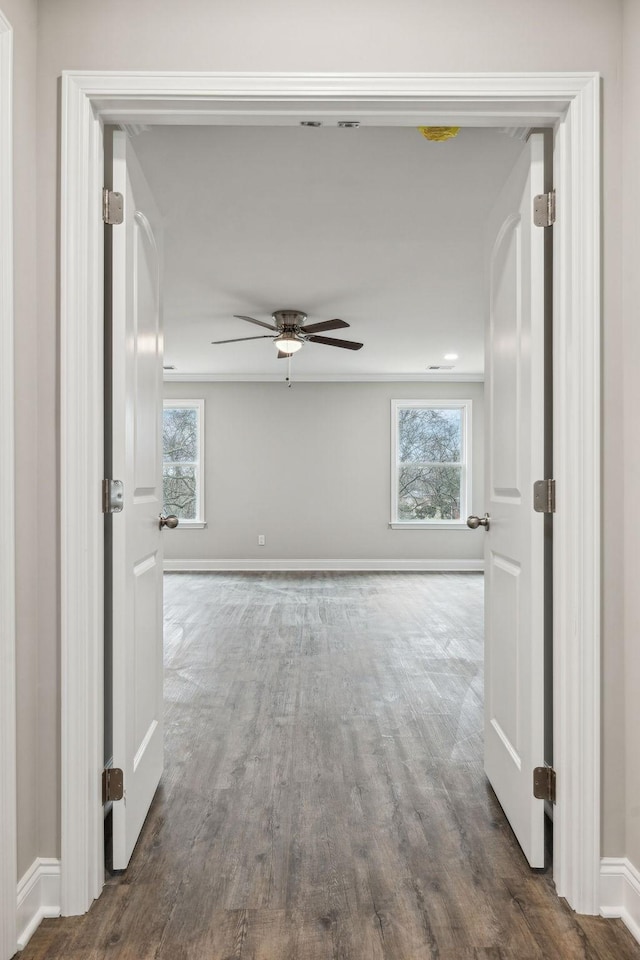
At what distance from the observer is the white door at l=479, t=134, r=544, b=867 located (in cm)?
179

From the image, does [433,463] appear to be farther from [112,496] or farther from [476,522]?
[112,496]

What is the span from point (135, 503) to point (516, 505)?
45.6 inches

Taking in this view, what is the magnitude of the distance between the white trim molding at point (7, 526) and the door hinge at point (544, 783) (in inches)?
53.3

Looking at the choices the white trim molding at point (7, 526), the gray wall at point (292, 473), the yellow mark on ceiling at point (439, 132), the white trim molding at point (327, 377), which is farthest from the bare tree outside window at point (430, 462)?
the white trim molding at point (7, 526)

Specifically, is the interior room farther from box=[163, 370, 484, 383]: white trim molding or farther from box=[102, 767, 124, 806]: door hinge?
box=[102, 767, 124, 806]: door hinge

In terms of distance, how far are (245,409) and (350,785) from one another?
6454 mm

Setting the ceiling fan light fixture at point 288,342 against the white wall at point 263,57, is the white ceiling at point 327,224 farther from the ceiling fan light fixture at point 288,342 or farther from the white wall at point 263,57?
the white wall at point 263,57

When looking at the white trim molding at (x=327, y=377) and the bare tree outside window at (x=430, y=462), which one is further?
the bare tree outside window at (x=430, y=462)

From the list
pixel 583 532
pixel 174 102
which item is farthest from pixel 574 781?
pixel 174 102

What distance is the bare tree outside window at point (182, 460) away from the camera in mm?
8500

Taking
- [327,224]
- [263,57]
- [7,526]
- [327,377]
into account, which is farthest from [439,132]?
[327,377]

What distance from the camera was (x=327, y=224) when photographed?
11.1ft

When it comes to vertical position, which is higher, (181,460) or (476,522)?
(181,460)

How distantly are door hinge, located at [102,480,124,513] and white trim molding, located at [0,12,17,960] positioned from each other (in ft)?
0.89
